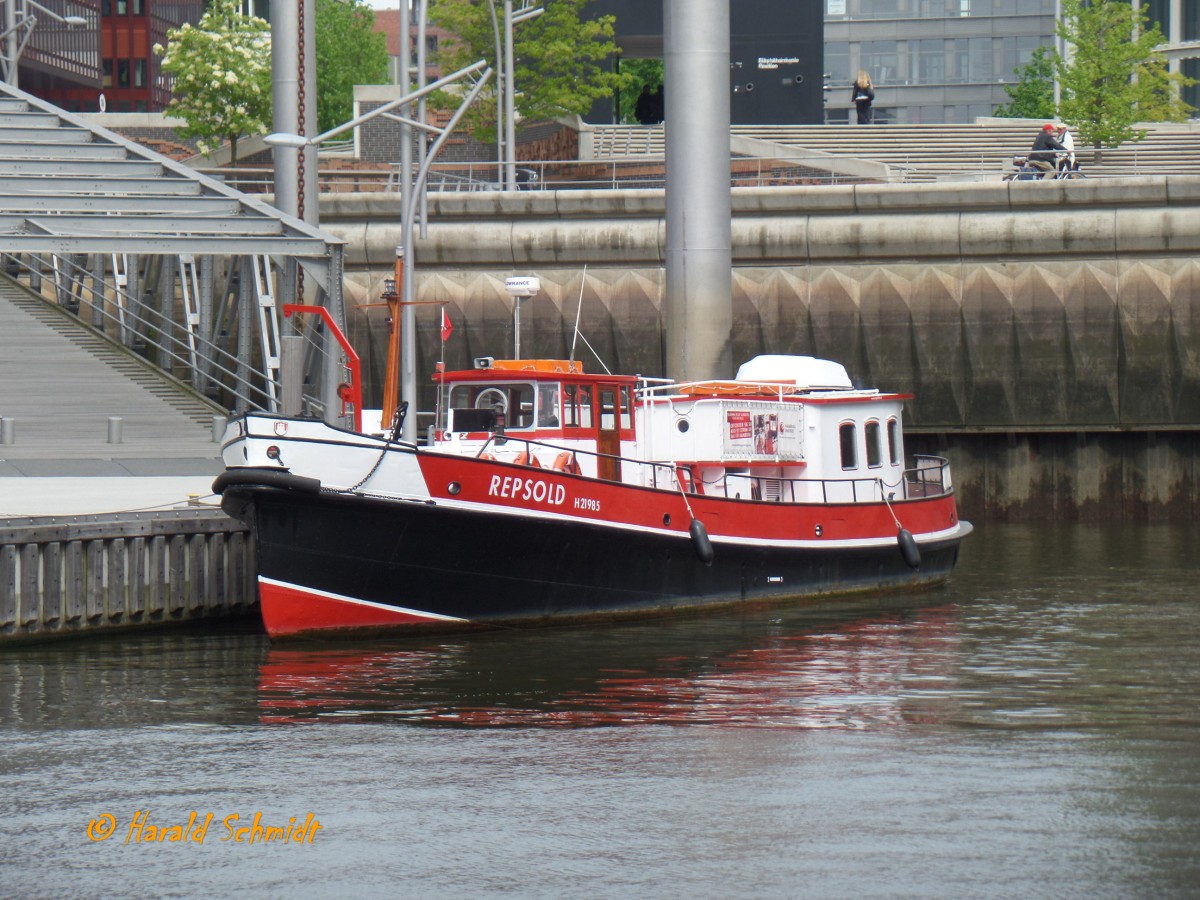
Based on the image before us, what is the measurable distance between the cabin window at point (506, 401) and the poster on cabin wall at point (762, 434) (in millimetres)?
2633

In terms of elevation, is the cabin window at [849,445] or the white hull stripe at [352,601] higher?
the cabin window at [849,445]

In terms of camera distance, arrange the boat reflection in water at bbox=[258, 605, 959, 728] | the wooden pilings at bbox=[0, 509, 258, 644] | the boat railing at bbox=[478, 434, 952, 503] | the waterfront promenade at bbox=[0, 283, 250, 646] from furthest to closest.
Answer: the boat railing at bbox=[478, 434, 952, 503] < the waterfront promenade at bbox=[0, 283, 250, 646] < the wooden pilings at bbox=[0, 509, 258, 644] < the boat reflection in water at bbox=[258, 605, 959, 728]

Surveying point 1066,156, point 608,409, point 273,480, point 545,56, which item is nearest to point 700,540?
point 608,409

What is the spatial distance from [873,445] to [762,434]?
7.74 feet

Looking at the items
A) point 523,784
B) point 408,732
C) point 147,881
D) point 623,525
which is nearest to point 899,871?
point 523,784

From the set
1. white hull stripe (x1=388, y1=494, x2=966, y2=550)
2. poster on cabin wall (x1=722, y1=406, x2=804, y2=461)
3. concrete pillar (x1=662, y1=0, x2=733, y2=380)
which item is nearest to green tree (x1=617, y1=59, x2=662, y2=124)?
concrete pillar (x1=662, y1=0, x2=733, y2=380)

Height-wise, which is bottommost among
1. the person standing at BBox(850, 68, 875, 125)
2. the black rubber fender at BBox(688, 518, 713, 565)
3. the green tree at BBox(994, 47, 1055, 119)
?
the black rubber fender at BBox(688, 518, 713, 565)

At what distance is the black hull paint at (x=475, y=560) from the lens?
20.2m

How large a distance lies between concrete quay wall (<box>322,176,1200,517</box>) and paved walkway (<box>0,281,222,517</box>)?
8.01 metres

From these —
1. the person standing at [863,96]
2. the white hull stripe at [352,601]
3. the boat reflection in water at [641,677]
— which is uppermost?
the person standing at [863,96]

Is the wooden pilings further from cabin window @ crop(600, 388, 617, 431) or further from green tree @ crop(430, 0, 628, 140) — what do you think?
green tree @ crop(430, 0, 628, 140)

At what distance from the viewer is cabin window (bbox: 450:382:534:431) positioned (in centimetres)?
2253

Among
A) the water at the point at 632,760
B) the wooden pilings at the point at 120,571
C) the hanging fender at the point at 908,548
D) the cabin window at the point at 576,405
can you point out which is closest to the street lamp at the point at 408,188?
the cabin window at the point at 576,405

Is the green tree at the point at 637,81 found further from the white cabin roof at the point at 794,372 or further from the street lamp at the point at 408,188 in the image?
the white cabin roof at the point at 794,372
